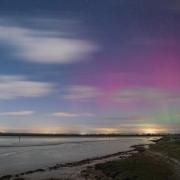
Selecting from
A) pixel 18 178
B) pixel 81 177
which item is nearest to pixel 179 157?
pixel 81 177

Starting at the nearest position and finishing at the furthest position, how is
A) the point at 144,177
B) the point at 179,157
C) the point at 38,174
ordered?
the point at 144,177 → the point at 38,174 → the point at 179,157

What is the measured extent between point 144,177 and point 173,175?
3.66 metres

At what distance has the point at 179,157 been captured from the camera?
63.2 metres

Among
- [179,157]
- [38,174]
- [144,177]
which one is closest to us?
[144,177]

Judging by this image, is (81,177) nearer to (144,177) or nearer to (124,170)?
(124,170)

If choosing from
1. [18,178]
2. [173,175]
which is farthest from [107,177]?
[18,178]

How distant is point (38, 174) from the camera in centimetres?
5678

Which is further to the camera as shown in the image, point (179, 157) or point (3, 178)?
point (179, 157)

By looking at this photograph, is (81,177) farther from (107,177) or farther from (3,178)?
(3,178)

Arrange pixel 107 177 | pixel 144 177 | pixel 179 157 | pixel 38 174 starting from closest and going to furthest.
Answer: pixel 144 177
pixel 107 177
pixel 38 174
pixel 179 157

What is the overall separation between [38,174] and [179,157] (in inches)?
859

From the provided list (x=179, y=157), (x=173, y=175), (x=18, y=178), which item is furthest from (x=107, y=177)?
(x=179, y=157)

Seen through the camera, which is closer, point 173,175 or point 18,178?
point 173,175

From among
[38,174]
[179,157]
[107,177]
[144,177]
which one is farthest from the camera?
[179,157]
